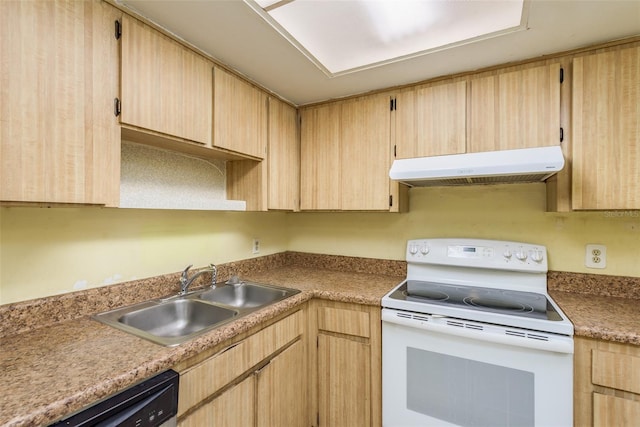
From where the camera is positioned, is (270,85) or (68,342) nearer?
(68,342)

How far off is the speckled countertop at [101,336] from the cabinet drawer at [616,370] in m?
0.08

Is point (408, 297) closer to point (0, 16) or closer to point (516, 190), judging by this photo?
point (516, 190)

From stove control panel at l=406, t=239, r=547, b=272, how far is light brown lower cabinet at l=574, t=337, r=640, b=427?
575mm

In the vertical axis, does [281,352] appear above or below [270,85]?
below

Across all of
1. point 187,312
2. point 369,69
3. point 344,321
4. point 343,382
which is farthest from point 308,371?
point 369,69

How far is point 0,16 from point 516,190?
2.38m

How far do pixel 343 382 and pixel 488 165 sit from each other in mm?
1392

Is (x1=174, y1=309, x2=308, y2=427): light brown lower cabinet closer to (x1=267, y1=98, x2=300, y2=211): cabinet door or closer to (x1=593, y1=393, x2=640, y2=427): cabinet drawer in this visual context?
(x1=267, y1=98, x2=300, y2=211): cabinet door

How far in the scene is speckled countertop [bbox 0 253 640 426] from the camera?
756 mm

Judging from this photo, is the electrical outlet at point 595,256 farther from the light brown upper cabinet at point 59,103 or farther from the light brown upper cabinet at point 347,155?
the light brown upper cabinet at point 59,103

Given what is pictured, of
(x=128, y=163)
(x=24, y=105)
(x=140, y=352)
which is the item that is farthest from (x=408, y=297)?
(x=24, y=105)

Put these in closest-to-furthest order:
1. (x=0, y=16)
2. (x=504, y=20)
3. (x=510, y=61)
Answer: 1. (x=0, y=16)
2. (x=504, y=20)
3. (x=510, y=61)

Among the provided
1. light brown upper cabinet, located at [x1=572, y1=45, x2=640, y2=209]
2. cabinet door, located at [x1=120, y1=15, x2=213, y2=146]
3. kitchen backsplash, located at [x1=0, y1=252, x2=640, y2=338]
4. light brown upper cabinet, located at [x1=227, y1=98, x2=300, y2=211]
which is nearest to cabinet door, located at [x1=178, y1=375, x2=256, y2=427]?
kitchen backsplash, located at [x1=0, y1=252, x2=640, y2=338]

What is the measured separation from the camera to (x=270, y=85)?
6.15 feet
